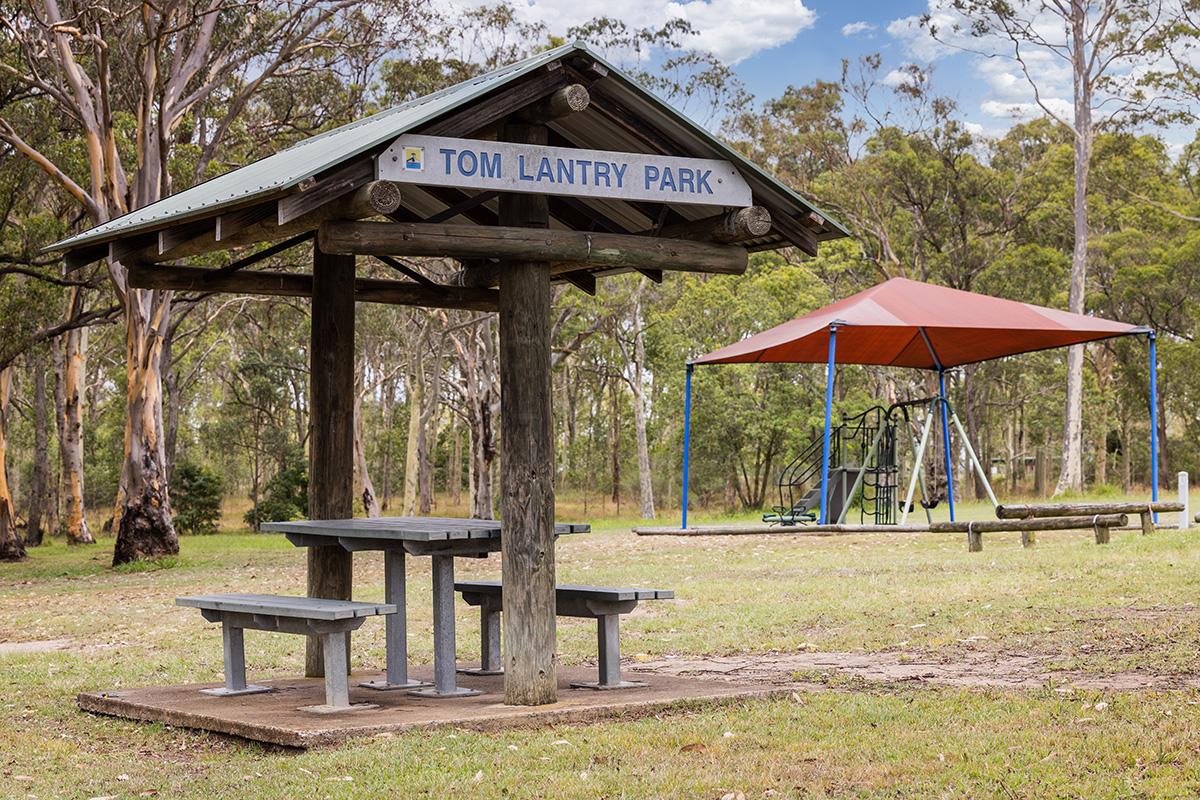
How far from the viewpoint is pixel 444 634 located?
25.7 ft

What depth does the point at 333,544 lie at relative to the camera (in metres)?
8.11

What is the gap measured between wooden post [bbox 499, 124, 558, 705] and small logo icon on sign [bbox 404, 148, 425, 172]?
0.91 metres

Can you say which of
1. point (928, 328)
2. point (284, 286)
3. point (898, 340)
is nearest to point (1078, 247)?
point (898, 340)

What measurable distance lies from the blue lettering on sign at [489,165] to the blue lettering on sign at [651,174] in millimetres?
862

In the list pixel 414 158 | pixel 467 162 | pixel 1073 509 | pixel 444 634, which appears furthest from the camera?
pixel 1073 509

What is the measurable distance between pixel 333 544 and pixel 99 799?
2.47 metres

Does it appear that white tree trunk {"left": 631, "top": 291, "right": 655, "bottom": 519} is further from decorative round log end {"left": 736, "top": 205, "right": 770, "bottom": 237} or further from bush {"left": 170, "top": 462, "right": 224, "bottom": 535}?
decorative round log end {"left": 736, "top": 205, "right": 770, "bottom": 237}

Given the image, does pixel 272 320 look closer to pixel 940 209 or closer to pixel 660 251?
pixel 940 209

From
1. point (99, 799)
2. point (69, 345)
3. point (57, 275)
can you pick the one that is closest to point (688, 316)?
point (69, 345)

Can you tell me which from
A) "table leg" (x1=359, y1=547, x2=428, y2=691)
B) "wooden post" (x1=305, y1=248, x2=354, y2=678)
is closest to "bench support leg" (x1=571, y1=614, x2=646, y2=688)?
"table leg" (x1=359, y1=547, x2=428, y2=691)

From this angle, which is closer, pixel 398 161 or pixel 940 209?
pixel 398 161

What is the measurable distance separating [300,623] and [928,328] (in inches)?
496

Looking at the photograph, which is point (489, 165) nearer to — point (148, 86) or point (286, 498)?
point (148, 86)

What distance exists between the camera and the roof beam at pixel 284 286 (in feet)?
30.2
